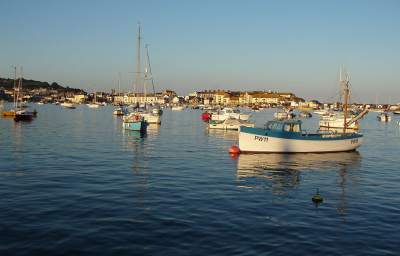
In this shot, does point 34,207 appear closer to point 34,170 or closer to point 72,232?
point 72,232

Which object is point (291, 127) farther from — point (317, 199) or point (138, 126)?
point (138, 126)

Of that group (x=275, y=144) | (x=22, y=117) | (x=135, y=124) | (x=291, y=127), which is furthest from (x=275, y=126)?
(x=22, y=117)

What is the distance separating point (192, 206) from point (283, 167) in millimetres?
16888

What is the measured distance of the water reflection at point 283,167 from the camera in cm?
2956

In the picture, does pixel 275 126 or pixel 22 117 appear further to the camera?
pixel 22 117

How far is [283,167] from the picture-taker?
3712 cm

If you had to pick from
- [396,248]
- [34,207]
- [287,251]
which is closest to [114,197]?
[34,207]

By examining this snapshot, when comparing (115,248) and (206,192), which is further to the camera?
(206,192)

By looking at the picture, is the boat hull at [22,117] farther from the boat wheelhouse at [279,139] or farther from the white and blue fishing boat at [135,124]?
the boat wheelhouse at [279,139]

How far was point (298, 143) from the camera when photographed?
151ft

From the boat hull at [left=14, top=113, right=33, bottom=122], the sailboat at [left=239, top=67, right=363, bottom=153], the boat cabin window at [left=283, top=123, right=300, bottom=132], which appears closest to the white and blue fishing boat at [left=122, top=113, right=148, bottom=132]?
the sailboat at [left=239, top=67, right=363, bottom=153]

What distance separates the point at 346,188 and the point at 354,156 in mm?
19965

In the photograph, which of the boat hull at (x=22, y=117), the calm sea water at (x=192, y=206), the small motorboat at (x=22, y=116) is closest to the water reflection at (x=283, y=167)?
the calm sea water at (x=192, y=206)

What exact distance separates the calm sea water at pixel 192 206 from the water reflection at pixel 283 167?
0.36ft
